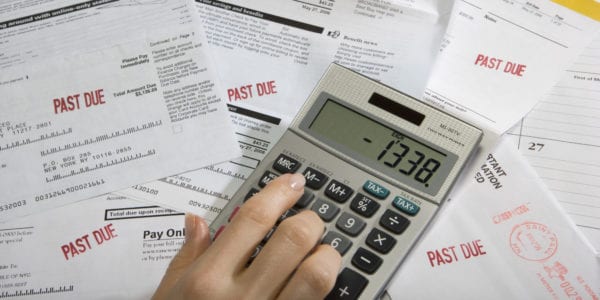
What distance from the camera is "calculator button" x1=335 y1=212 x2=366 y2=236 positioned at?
35 centimetres

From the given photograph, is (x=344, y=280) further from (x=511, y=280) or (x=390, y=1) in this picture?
(x=390, y=1)

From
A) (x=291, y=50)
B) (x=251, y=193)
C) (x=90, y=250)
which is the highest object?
(x=291, y=50)

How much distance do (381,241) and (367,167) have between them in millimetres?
57

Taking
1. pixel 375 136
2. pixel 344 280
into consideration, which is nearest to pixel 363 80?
pixel 375 136

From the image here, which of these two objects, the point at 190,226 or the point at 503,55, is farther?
the point at 503,55

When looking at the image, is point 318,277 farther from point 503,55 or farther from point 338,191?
point 503,55

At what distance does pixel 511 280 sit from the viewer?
0.38 m

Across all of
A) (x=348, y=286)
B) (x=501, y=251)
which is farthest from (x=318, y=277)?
(x=501, y=251)

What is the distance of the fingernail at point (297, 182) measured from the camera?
35cm

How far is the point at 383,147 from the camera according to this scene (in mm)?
379

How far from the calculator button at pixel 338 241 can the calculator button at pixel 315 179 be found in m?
0.04

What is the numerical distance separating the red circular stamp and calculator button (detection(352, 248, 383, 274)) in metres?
0.12

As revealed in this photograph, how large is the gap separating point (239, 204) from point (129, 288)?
11 cm

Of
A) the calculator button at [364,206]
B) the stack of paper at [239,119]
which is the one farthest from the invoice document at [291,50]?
the calculator button at [364,206]
